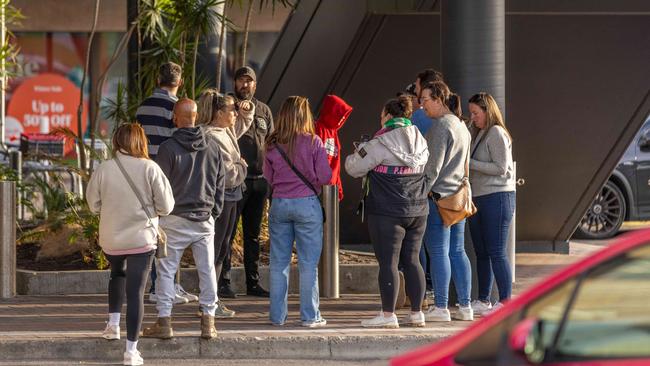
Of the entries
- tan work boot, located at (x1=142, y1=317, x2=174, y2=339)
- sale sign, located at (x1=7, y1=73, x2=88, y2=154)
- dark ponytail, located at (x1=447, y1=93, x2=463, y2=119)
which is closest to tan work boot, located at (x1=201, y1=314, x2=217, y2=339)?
tan work boot, located at (x1=142, y1=317, x2=174, y2=339)

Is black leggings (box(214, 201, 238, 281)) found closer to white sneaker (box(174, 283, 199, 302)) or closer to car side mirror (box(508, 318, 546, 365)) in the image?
white sneaker (box(174, 283, 199, 302))

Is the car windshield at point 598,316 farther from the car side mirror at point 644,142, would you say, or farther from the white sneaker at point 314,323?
the car side mirror at point 644,142

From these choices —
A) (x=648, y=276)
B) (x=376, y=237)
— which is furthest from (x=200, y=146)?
(x=648, y=276)

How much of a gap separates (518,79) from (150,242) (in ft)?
20.5

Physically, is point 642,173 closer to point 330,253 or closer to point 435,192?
point 330,253

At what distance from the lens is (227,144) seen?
9844mm

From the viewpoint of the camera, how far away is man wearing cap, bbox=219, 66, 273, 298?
1071cm

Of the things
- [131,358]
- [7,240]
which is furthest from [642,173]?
[131,358]

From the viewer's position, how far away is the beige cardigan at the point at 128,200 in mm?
8422

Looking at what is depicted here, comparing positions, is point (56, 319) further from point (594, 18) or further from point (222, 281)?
point (594, 18)

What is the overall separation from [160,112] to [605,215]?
9.13m

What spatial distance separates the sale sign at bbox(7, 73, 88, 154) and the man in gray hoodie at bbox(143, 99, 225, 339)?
22.8 meters

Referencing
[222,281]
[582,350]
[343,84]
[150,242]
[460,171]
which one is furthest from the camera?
[343,84]

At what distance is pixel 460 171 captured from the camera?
9.97 m
